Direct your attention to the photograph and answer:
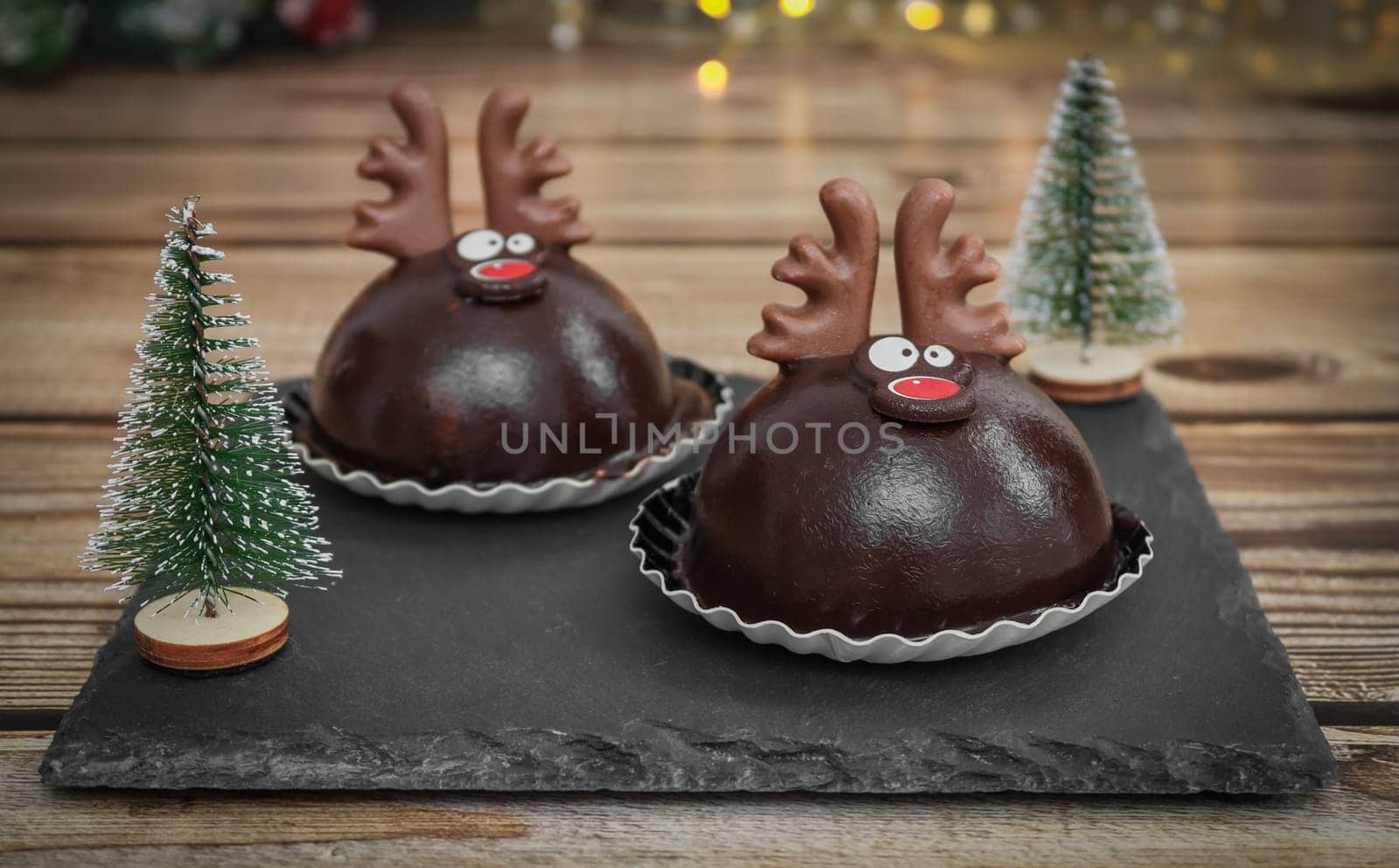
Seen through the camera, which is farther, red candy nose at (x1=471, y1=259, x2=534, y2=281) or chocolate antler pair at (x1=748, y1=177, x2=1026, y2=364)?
red candy nose at (x1=471, y1=259, x2=534, y2=281)

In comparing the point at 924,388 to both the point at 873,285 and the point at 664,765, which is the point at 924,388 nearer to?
the point at 873,285

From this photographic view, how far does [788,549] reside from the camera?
1.40 meters

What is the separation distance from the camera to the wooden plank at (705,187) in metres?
2.91

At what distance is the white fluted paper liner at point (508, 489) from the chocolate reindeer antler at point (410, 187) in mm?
235

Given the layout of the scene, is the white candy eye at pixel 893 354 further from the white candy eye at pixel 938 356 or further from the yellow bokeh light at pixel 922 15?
the yellow bokeh light at pixel 922 15

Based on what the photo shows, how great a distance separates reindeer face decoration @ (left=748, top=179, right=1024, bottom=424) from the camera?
1451 millimetres

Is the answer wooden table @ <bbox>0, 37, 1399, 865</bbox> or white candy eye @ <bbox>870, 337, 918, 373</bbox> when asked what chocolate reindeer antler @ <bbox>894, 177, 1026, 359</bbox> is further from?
wooden table @ <bbox>0, 37, 1399, 865</bbox>

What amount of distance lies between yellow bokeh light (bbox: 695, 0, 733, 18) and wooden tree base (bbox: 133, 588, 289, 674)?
3045 millimetres

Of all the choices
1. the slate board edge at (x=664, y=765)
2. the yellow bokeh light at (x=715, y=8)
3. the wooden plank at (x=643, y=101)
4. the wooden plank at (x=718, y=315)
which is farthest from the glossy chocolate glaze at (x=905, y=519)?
the yellow bokeh light at (x=715, y=8)

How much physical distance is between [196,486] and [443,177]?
20.7 inches

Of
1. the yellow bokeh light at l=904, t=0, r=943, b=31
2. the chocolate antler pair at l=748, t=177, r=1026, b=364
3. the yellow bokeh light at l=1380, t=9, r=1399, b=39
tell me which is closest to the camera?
the chocolate antler pair at l=748, t=177, r=1026, b=364

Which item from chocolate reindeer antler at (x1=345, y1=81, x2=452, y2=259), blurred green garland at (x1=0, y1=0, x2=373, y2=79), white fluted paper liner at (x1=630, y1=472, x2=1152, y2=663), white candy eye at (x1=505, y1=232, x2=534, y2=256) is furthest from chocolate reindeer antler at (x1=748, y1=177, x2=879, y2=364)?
blurred green garland at (x1=0, y1=0, x2=373, y2=79)

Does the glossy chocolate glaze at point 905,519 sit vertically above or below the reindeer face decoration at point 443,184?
below

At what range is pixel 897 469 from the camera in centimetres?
138
